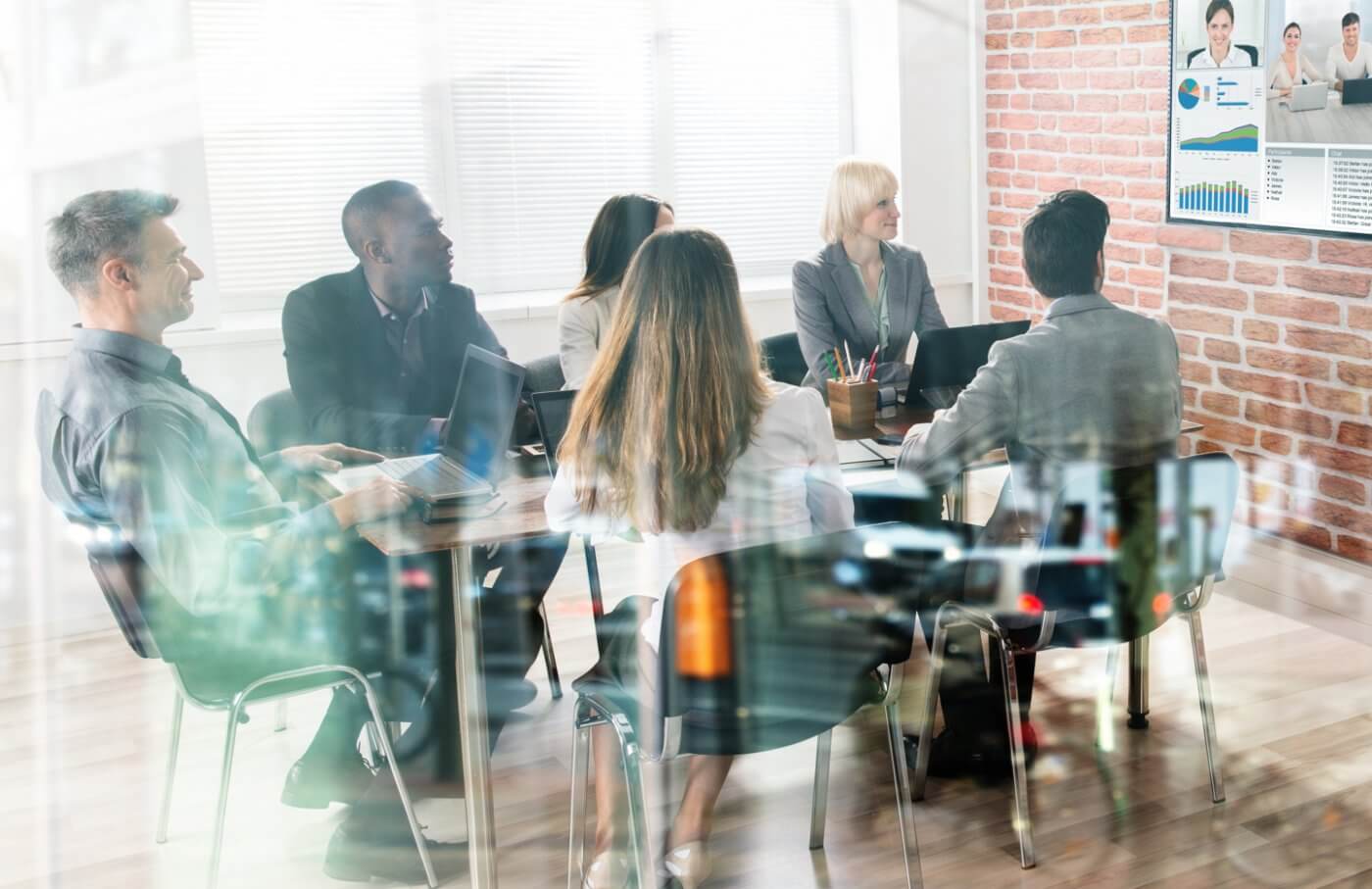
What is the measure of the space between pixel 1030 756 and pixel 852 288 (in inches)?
53.8

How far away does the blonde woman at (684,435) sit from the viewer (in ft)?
6.73

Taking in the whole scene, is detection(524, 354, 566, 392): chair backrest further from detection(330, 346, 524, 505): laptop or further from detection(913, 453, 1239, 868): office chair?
detection(913, 453, 1239, 868): office chair

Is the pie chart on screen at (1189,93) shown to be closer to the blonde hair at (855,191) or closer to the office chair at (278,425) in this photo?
the blonde hair at (855,191)

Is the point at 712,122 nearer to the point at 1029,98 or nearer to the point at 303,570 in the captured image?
the point at 1029,98

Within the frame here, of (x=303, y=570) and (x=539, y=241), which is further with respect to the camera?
(x=539, y=241)

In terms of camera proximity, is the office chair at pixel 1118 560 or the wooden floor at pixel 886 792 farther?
the wooden floor at pixel 886 792

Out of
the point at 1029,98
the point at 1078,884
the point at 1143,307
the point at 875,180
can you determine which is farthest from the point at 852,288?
the point at 1078,884

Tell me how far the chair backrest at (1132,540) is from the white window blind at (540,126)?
271 centimetres

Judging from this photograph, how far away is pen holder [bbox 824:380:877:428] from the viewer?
9.02 ft

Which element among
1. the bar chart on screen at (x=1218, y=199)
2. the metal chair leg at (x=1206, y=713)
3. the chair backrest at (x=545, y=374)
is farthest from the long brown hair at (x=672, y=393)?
the bar chart on screen at (x=1218, y=199)

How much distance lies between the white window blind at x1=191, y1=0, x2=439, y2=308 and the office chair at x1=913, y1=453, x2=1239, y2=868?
2747mm

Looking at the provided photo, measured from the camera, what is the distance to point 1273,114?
3428mm

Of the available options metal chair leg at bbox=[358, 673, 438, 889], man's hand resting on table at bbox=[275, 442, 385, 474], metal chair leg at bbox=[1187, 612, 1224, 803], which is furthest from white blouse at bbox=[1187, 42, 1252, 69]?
metal chair leg at bbox=[358, 673, 438, 889]

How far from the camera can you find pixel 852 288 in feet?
11.7
